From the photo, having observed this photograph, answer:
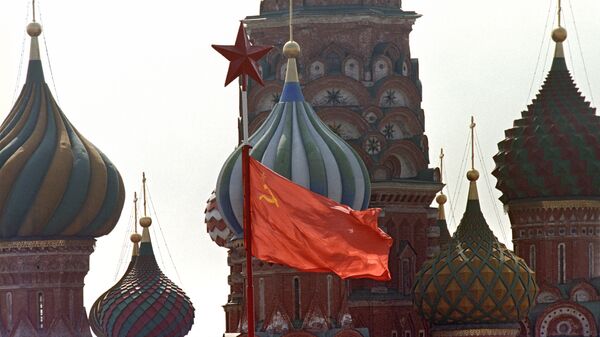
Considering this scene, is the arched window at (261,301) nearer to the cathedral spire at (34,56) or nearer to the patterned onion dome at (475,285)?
the patterned onion dome at (475,285)

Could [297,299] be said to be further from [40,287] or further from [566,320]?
[40,287]

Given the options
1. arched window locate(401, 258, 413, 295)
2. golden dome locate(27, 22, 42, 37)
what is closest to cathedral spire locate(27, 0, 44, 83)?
golden dome locate(27, 22, 42, 37)

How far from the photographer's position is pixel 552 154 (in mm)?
81250

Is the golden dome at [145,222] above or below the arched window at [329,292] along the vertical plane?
above

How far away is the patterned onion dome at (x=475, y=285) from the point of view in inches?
2995

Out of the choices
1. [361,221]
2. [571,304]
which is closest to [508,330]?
[571,304]

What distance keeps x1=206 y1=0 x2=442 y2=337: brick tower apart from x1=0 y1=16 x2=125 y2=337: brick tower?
728cm

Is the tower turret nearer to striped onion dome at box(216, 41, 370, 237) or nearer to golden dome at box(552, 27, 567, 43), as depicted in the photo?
striped onion dome at box(216, 41, 370, 237)

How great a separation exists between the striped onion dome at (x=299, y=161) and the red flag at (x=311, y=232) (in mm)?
26974

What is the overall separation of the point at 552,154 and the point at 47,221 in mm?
15364

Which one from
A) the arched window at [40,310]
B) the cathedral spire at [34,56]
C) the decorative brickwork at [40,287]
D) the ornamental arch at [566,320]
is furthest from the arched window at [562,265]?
the cathedral spire at [34,56]

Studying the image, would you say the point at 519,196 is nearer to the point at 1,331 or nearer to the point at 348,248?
the point at 1,331

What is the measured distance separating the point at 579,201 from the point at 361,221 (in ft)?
119

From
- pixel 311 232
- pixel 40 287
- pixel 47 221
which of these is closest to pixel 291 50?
pixel 47 221
